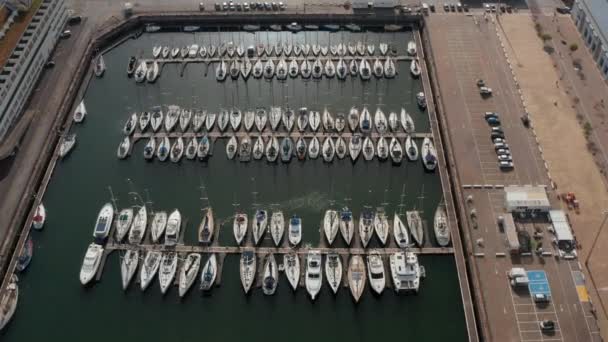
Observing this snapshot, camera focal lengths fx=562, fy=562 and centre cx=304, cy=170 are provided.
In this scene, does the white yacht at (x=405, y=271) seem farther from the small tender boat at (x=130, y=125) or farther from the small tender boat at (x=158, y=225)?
the small tender boat at (x=130, y=125)

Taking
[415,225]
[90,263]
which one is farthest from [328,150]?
[90,263]

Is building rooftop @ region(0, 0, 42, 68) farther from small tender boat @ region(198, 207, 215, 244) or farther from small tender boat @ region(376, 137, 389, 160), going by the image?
small tender boat @ region(376, 137, 389, 160)

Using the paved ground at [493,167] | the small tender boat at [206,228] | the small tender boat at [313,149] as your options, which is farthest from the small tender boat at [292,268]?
the paved ground at [493,167]

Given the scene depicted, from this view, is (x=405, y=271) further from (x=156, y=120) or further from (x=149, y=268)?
(x=156, y=120)

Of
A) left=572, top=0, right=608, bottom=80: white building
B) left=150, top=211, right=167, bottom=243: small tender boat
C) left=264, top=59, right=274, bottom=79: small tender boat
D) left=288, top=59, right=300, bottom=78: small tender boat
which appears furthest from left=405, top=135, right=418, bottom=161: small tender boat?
left=150, top=211, right=167, bottom=243: small tender boat

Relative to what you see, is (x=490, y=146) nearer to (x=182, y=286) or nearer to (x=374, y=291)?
(x=374, y=291)

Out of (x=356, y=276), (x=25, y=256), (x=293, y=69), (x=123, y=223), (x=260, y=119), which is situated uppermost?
(x=293, y=69)
